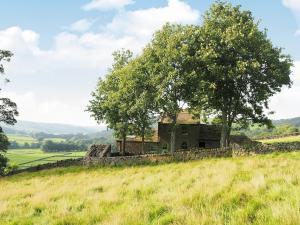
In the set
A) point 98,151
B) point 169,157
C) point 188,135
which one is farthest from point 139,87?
point 188,135

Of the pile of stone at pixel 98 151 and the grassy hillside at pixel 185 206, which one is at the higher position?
the pile of stone at pixel 98 151

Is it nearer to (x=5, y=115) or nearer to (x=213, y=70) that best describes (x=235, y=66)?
(x=213, y=70)

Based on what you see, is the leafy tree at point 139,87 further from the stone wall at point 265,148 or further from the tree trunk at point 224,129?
the stone wall at point 265,148

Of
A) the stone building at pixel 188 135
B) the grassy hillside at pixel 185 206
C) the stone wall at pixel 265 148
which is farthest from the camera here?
the stone building at pixel 188 135

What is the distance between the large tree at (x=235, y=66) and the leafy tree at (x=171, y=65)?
167 centimetres

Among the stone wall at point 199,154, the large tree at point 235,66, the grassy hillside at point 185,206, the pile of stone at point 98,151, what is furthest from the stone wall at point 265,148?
the grassy hillside at point 185,206

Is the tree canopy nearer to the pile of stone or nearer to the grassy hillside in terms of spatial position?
the pile of stone

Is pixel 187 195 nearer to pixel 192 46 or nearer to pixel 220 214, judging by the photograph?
pixel 220 214

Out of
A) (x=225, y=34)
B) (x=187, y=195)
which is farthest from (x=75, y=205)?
(x=225, y=34)

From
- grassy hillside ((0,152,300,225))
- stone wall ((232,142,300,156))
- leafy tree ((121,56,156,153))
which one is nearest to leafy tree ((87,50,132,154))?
leafy tree ((121,56,156,153))

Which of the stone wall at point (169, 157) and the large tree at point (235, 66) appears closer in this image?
the stone wall at point (169, 157)

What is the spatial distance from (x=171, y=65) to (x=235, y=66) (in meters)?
8.23

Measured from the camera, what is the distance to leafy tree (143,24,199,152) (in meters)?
50.0

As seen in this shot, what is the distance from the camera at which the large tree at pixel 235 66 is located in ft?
160
